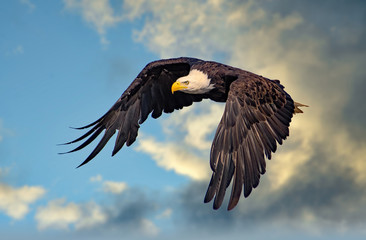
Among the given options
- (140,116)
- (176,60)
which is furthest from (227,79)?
(140,116)

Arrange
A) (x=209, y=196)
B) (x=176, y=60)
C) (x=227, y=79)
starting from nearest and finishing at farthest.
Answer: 1. (x=209, y=196)
2. (x=227, y=79)
3. (x=176, y=60)

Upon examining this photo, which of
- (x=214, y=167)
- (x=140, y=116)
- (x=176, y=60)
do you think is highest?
(x=176, y=60)

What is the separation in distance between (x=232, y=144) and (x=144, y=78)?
3.70 meters

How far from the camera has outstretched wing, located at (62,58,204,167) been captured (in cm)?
1151

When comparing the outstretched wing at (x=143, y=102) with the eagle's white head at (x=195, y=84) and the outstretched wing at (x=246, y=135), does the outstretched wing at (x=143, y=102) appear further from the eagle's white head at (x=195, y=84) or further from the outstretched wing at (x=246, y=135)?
the outstretched wing at (x=246, y=135)

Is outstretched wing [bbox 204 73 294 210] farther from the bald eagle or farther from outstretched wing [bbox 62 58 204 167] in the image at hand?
outstretched wing [bbox 62 58 204 167]

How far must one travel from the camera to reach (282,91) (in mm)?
10227

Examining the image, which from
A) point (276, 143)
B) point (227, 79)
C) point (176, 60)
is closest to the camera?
point (276, 143)

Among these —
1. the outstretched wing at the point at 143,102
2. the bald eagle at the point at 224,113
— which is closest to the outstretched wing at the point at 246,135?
the bald eagle at the point at 224,113

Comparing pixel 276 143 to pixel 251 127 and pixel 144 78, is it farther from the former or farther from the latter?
pixel 144 78

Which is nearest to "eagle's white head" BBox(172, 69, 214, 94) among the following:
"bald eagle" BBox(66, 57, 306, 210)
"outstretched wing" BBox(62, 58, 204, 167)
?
"bald eagle" BBox(66, 57, 306, 210)

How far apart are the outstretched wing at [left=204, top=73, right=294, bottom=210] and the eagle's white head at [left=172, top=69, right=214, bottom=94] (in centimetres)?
98

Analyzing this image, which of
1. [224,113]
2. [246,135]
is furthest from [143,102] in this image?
[246,135]

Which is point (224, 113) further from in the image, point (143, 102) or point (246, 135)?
point (143, 102)
